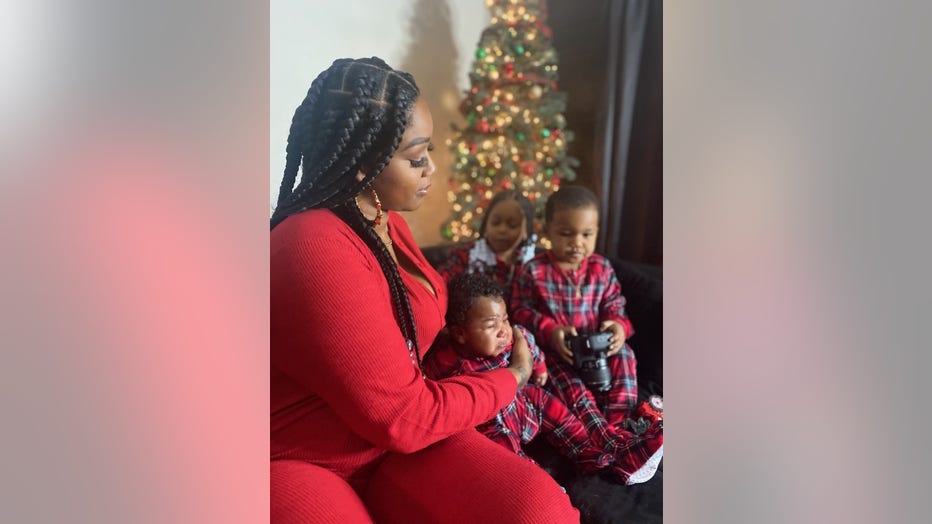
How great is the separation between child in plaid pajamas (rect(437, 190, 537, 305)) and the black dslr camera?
209mm

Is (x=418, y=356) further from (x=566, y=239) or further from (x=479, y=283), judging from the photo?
(x=566, y=239)

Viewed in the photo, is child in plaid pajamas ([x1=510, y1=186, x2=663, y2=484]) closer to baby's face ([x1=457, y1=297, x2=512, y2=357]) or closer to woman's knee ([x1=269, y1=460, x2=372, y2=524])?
baby's face ([x1=457, y1=297, x2=512, y2=357])

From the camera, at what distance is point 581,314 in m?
1.63

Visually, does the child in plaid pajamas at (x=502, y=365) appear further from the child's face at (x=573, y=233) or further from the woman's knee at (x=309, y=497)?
the woman's knee at (x=309, y=497)

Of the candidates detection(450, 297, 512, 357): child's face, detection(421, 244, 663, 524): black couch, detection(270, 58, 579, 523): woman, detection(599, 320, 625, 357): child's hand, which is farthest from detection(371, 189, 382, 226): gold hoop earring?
detection(599, 320, 625, 357): child's hand

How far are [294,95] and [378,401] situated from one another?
0.65m

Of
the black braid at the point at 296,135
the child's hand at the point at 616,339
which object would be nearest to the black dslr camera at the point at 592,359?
the child's hand at the point at 616,339

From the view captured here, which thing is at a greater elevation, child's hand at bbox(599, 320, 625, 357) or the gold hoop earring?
the gold hoop earring

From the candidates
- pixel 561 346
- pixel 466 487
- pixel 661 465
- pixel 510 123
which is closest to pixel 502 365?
pixel 561 346

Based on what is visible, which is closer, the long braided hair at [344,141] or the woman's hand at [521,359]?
the long braided hair at [344,141]

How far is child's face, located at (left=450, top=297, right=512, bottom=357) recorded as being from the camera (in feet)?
4.87

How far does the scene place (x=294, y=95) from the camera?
4.50ft

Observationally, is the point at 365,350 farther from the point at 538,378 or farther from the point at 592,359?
the point at 592,359

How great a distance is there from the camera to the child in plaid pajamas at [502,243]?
1.54 metres
